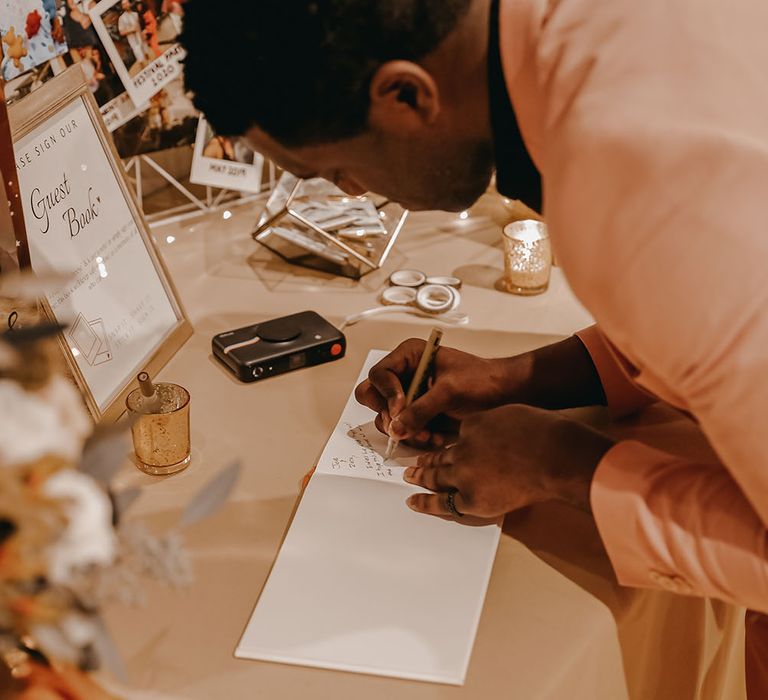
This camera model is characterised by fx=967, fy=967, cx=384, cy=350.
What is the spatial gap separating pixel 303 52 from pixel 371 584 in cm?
47

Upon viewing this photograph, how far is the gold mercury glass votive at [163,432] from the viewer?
3.37 feet

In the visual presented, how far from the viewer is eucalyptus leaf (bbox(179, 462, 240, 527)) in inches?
22.0

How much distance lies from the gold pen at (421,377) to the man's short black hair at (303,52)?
30 centimetres

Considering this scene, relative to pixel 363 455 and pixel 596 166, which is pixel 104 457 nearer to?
pixel 596 166

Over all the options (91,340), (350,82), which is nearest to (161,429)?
(91,340)

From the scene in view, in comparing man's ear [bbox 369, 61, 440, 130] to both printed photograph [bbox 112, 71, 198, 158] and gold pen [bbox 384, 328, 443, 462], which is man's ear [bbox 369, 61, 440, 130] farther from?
printed photograph [bbox 112, 71, 198, 158]

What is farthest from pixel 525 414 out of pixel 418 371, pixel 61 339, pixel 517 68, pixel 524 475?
pixel 61 339

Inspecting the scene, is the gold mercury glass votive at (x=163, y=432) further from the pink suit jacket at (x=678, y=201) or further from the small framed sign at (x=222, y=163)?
the small framed sign at (x=222, y=163)

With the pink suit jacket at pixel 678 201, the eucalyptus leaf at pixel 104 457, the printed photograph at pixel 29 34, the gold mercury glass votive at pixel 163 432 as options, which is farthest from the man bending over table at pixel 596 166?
the printed photograph at pixel 29 34

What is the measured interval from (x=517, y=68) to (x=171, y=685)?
0.59 meters

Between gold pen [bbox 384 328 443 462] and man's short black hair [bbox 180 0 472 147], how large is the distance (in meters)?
0.30

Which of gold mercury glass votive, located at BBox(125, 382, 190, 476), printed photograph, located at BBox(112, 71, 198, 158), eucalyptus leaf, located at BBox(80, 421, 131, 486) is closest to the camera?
eucalyptus leaf, located at BBox(80, 421, 131, 486)

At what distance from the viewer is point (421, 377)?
3.54 feet

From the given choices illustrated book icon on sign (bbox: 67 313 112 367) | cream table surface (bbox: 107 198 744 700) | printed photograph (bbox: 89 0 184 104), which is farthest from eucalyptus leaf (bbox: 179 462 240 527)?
printed photograph (bbox: 89 0 184 104)
